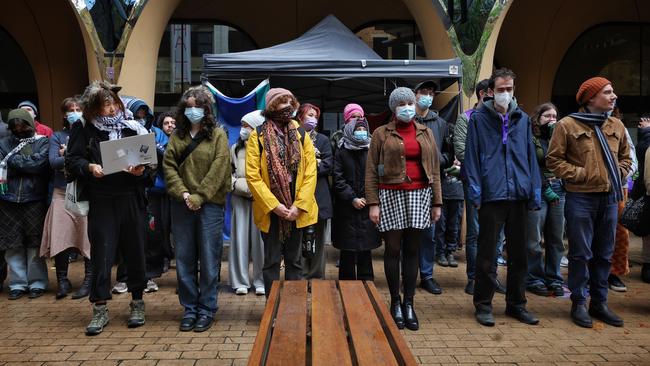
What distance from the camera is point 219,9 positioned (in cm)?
1155

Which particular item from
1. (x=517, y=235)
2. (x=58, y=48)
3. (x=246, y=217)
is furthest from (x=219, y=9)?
(x=517, y=235)

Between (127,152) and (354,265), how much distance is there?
8.06 feet

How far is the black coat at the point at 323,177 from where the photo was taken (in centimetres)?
523

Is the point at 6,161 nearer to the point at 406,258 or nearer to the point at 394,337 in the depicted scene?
the point at 406,258

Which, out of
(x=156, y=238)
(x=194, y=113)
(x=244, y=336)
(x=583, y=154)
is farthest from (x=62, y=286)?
(x=583, y=154)

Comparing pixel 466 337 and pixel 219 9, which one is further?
pixel 219 9

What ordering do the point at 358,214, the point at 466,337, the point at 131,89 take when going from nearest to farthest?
the point at 466,337
the point at 358,214
the point at 131,89

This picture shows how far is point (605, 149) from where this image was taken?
15.5 feet

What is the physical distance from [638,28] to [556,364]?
10828 mm

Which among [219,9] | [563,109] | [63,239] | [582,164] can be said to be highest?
[219,9]

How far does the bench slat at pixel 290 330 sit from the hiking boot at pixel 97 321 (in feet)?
6.69

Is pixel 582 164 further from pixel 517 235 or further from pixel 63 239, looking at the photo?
pixel 63 239

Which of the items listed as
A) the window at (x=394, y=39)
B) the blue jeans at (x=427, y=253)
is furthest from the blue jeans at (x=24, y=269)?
the window at (x=394, y=39)

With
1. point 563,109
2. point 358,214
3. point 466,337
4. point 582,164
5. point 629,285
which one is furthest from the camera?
point 563,109
